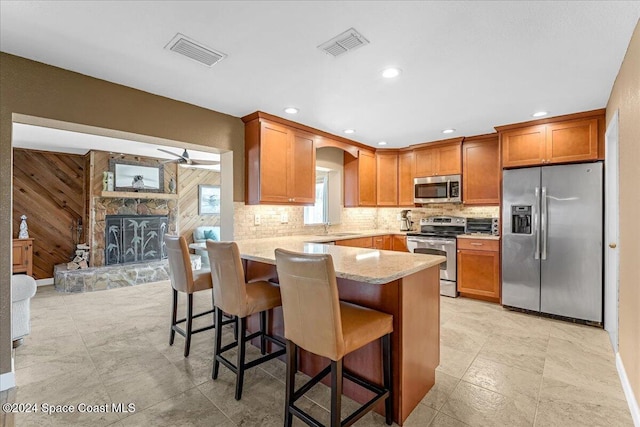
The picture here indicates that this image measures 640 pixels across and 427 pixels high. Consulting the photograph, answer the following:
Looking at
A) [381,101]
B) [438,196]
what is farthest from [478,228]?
[381,101]

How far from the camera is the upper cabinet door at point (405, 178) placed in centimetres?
541

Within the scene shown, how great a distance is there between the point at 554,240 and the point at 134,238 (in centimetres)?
688

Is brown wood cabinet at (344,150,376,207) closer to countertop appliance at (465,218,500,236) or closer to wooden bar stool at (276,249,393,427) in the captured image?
countertop appliance at (465,218,500,236)

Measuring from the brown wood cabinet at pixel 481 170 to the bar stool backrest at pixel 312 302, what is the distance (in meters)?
3.86

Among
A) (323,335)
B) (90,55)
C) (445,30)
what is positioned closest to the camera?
(323,335)

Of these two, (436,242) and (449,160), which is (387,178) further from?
(436,242)

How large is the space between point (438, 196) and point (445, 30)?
332 centimetres

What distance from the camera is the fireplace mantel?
227 inches

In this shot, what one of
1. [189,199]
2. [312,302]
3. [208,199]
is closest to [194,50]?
[312,302]

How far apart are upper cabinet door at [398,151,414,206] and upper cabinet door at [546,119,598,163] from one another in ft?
6.71

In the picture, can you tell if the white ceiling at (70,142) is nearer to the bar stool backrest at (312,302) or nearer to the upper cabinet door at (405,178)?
the bar stool backrest at (312,302)

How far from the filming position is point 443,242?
4.55 m

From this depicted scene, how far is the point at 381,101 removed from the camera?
3.18 metres

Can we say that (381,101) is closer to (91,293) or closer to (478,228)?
(478,228)
